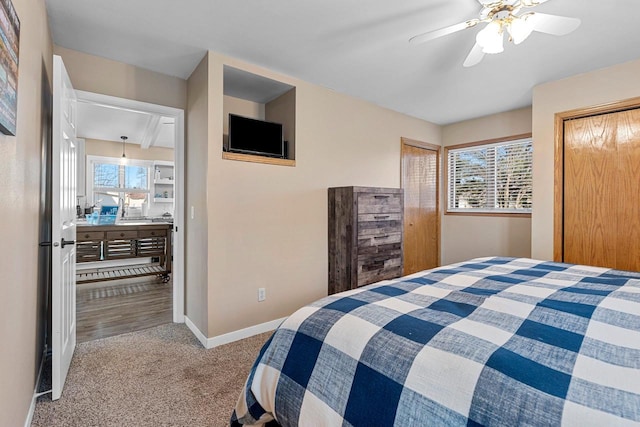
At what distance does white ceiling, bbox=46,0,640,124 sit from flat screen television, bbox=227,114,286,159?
0.50 meters

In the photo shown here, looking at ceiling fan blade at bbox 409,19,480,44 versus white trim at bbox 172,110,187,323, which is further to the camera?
white trim at bbox 172,110,187,323

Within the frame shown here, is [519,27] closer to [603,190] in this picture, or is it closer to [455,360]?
[455,360]

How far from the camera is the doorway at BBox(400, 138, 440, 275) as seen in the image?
13.9 feet

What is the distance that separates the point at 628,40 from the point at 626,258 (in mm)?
1790

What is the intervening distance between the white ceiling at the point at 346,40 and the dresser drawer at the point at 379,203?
1.11 m

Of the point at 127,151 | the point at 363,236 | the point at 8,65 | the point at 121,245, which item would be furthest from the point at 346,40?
the point at 127,151

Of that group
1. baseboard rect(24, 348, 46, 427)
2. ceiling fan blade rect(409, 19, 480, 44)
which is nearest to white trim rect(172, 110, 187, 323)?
baseboard rect(24, 348, 46, 427)

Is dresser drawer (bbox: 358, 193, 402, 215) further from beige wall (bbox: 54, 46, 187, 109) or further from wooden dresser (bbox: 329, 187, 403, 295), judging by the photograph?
beige wall (bbox: 54, 46, 187, 109)

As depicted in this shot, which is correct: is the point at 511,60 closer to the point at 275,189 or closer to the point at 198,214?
the point at 275,189

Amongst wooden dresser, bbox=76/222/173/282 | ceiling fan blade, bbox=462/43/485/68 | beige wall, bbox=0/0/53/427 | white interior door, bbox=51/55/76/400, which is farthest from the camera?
wooden dresser, bbox=76/222/173/282

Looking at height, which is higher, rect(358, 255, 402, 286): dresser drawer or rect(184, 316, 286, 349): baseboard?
rect(358, 255, 402, 286): dresser drawer

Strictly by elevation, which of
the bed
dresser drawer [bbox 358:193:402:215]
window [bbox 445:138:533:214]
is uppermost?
window [bbox 445:138:533:214]

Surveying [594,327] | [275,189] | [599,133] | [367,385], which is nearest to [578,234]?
[599,133]

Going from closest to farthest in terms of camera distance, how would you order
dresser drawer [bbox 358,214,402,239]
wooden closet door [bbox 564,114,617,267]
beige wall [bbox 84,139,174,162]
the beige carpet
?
the beige carpet, wooden closet door [bbox 564,114,617,267], dresser drawer [bbox 358,214,402,239], beige wall [bbox 84,139,174,162]
